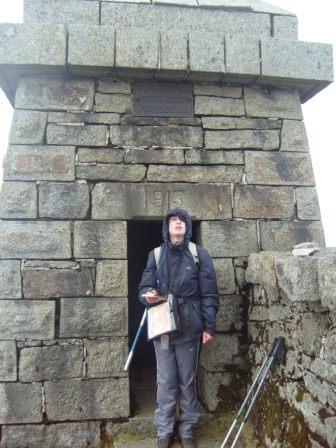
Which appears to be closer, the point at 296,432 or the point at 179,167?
the point at 296,432

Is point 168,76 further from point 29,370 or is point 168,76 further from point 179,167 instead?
point 29,370

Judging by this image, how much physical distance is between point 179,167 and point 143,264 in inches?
120

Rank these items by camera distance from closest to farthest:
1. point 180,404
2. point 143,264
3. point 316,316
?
point 316,316, point 180,404, point 143,264

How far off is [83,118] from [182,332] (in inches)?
90.7

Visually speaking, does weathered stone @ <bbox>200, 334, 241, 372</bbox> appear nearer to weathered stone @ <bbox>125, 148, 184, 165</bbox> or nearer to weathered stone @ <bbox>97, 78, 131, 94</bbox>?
weathered stone @ <bbox>125, 148, 184, 165</bbox>

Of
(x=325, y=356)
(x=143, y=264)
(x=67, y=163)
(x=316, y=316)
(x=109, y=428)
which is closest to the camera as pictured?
(x=325, y=356)

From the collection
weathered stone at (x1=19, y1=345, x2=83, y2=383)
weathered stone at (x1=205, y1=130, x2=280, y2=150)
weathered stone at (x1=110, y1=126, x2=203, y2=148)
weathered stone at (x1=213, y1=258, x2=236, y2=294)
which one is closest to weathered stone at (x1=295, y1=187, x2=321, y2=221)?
weathered stone at (x1=205, y1=130, x2=280, y2=150)

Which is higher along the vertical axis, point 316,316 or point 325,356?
point 316,316

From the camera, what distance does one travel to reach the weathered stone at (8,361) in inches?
154

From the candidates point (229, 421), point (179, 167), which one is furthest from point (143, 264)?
point (229, 421)

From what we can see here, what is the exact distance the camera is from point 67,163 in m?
4.25

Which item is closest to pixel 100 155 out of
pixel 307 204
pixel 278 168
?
pixel 278 168

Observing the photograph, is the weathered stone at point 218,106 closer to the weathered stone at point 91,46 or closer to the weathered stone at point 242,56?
the weathered stone at point 242,56

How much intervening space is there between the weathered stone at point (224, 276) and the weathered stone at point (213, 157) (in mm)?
1000
